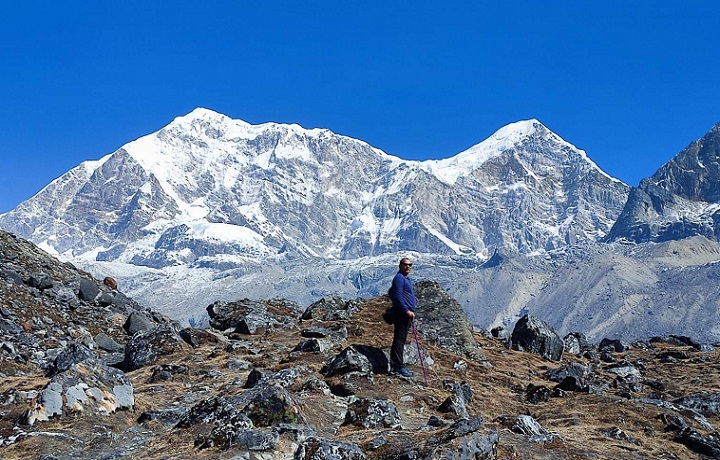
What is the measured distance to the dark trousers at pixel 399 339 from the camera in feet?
66.5

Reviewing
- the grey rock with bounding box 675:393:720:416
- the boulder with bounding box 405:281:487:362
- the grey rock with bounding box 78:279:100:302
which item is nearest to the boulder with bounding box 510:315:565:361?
the boulder with bounding box 405:281:487:362

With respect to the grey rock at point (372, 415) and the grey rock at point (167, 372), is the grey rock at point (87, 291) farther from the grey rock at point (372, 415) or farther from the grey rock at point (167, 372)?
the grey rock at point (372, 415)

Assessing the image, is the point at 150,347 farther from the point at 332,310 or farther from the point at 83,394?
the point at 332,310

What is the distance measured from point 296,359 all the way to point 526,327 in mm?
20538

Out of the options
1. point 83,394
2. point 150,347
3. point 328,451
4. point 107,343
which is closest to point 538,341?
point 150,347

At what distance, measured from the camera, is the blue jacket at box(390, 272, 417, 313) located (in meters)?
20.3

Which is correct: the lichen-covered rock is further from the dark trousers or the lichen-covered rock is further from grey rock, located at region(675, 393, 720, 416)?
grey rock, located at region(675, 393, 720, 416)

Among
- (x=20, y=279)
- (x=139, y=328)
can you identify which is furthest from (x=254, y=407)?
(x=20, y=279)

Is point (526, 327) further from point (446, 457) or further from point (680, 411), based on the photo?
point (446, 457)

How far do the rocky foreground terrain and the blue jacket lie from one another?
2014 millimetres

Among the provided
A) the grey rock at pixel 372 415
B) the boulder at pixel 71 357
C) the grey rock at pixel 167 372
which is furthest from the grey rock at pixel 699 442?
the boulder at pixel 71 357

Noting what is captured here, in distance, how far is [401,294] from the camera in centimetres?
2044

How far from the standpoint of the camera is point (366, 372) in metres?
19.3

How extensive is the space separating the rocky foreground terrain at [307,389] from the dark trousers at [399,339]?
0.69 metres
